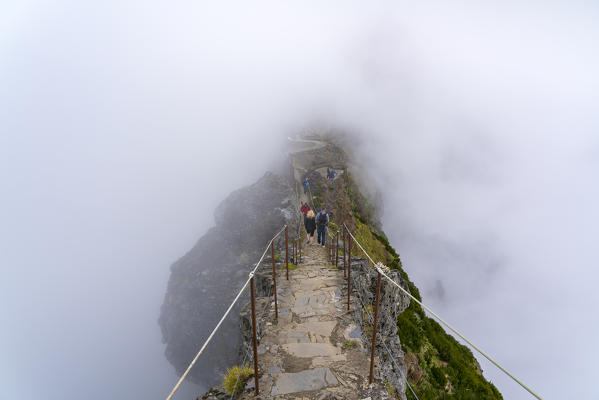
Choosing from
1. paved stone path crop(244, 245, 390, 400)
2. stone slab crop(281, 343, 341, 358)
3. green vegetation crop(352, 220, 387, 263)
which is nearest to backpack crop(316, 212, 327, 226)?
paved stone path crop(244, 245, 390, 400)

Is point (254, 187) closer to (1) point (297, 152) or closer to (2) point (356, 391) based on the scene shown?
(1) point (297, 152)

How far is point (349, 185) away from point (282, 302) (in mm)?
21532

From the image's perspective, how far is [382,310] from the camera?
7945 mm

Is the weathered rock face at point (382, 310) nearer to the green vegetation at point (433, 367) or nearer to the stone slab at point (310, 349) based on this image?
the stone slab at point (310, 349)

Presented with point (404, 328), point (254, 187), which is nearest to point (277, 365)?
point (404, 328)

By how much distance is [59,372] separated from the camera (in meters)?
114

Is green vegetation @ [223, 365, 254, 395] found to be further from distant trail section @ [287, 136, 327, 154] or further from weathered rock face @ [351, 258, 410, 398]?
distant trail section @ [287, 136, 327, 154]

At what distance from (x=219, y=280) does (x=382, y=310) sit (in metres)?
39.9

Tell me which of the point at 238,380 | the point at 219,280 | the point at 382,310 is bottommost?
the point at 219,280

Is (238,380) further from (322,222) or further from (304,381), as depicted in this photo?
(322,222)

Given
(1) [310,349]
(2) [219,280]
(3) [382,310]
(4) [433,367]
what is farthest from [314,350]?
(2) [219,280]

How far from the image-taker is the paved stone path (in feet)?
14.1

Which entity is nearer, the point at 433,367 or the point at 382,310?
the point at 382,310

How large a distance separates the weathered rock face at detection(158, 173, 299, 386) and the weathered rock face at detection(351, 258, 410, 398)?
87.6 ft
